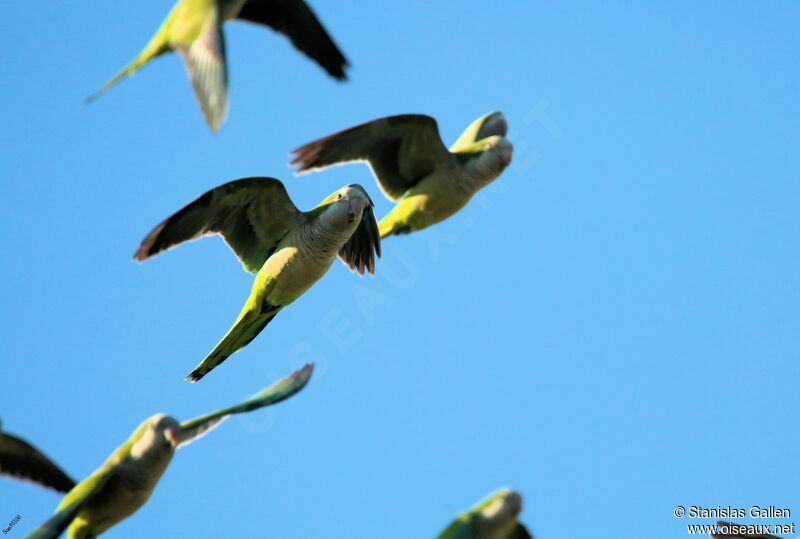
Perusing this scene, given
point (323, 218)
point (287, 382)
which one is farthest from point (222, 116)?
point (323, 218)

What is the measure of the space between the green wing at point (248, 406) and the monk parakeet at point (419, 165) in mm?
3854

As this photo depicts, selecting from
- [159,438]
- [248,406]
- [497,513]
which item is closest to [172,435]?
[159,438]

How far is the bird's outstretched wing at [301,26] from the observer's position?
1360cm

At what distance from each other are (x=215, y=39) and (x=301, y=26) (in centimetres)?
349

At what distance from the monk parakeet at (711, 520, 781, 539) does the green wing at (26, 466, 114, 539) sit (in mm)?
4850

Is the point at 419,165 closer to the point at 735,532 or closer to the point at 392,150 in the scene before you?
the point at 392,150

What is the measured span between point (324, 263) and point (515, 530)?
11.7ft

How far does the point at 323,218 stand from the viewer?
1252 cm

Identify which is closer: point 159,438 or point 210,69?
point 210,69

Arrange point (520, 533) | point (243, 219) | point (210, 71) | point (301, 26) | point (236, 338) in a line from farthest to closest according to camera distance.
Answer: point (301, 26) < point (243, 219) < point (236, 338) < point (520, 533) < point (210, 71)

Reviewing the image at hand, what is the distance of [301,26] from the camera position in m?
13.8

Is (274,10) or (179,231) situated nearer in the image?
(179,231)

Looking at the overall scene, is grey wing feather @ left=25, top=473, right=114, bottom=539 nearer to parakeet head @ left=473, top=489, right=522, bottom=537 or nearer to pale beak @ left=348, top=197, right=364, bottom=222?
parakeet head @ left=473, top=489, right=522, bottom=537

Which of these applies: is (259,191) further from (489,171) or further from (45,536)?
(45,536)
